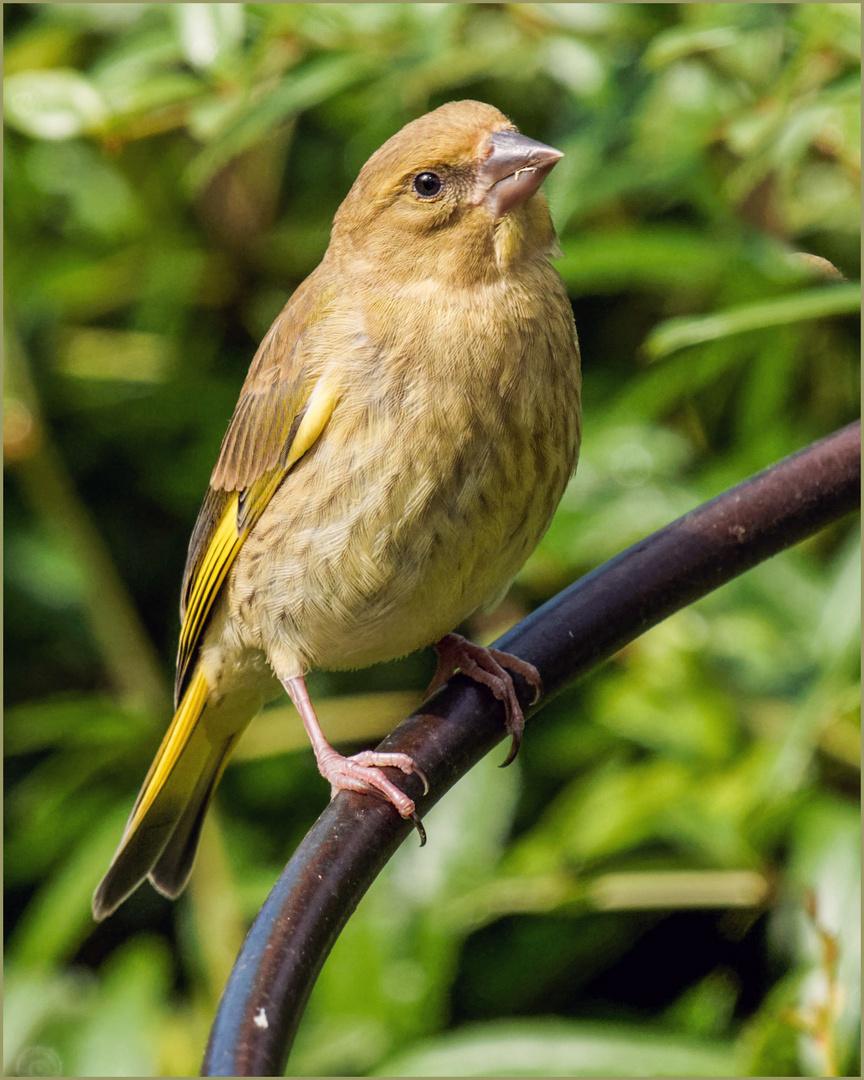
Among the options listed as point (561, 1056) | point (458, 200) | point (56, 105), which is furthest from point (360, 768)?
point (56, 105)

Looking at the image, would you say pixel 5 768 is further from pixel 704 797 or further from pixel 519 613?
pixel 704 797

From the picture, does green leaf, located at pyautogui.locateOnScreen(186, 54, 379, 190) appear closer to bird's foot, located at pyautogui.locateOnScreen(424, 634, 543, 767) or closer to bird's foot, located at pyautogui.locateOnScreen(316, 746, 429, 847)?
bird's foot, located at pyautogui.locateOnScreen(424, 634, 543, 767)

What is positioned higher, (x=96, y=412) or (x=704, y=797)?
(x=96, y=412)

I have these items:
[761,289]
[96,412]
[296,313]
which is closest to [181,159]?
[96,412]

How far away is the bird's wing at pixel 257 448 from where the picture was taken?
227 centimetres

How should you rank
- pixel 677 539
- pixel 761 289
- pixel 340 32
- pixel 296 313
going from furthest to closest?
pixel 761 289 → pixel 340 32 → pixel 296 313 → pixel 677 539

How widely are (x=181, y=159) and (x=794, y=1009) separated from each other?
2177 millimetres

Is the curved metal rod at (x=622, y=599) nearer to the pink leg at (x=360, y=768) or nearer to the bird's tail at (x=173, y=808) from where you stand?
the pink leg at (x=360, y=768)

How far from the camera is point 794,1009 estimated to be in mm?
2225

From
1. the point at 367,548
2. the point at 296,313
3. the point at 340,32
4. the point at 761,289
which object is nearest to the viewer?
the point at 367,548

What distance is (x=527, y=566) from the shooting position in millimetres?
2910

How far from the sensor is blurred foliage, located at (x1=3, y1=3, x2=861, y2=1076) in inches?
98.3

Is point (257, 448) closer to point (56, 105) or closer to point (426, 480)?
point (426, 480)

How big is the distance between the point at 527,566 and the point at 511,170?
940mm
